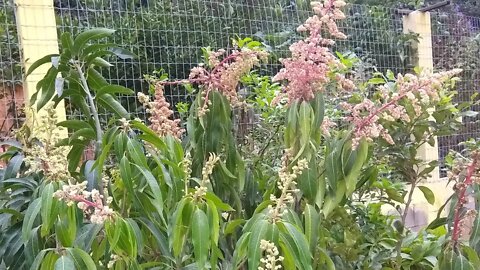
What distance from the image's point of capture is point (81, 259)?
0.97 meters

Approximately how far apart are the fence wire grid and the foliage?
77 centimetres

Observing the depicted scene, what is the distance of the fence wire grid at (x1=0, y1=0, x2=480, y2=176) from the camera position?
2.34 metres

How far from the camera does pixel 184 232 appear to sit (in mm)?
1108

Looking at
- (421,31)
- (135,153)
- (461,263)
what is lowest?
(461,263)

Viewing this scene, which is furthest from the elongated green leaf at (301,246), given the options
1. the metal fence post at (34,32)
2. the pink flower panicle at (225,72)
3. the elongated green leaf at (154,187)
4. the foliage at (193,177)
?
the metal fence post at (34,32)

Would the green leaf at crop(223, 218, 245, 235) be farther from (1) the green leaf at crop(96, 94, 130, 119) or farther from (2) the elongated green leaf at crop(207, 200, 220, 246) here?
(1) the green leaf at crop(96, 94, 130, 119)

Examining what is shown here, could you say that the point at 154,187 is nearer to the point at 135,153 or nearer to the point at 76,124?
the point at 135,153

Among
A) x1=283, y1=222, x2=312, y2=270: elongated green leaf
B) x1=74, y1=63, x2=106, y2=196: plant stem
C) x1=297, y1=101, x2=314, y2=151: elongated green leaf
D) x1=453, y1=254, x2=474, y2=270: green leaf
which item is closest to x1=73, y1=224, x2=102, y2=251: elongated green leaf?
x1=74, y1=63, x2=106, y2=196: plant stem

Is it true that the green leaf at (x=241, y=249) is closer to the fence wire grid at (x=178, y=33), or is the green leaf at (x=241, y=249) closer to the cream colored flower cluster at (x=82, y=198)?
the cream colored flower cluster at (x=82, y=198)

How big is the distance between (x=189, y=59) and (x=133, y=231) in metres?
1.94

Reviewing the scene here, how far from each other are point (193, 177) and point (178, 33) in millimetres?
1534

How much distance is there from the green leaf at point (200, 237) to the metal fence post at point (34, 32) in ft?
4.69

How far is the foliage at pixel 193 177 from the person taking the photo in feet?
3.34

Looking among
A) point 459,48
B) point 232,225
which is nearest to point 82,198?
point 232,225
